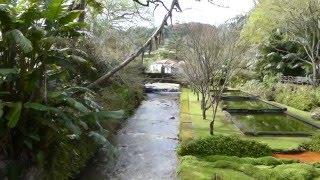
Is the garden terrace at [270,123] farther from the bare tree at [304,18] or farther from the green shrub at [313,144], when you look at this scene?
the bare tree at [304,18]

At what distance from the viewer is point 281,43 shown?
35594 mm

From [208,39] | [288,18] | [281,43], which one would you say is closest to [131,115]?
[208,39]

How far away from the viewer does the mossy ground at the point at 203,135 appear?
10.1 metres

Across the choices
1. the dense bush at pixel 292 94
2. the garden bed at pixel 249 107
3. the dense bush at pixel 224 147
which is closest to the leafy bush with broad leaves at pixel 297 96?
the dense bush at pixel 292 94

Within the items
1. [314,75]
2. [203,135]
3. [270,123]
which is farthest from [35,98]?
[314,75]

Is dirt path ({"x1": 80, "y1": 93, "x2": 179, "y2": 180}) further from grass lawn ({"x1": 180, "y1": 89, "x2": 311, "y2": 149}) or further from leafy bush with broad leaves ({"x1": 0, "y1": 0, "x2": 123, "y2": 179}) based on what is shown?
leafy bush with broad leaves ({"x1": 0, "y1": 0, "x2": 123, "y2": 179})

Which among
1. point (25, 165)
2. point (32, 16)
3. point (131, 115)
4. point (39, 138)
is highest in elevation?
point (32, 16)

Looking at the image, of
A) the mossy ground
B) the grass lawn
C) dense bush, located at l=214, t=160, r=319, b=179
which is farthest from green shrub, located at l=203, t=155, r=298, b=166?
the grass lawn

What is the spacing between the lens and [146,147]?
14.7m

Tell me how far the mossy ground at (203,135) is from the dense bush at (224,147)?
0.56m

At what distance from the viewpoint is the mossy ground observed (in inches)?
399

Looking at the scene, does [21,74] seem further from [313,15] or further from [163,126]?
[313,15]

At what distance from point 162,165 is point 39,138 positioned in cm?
497

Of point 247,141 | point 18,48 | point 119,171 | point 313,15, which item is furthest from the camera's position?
point 313,15
